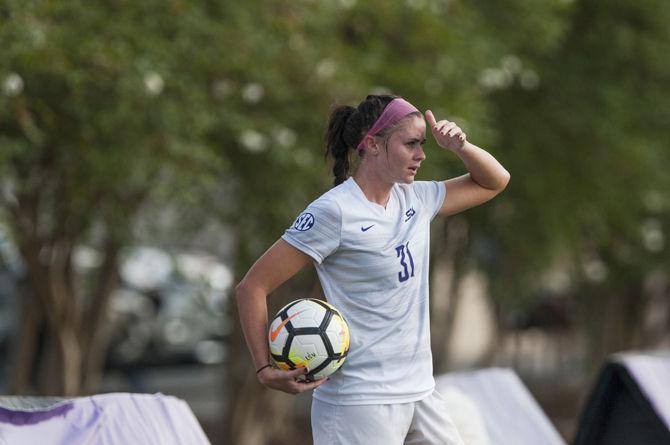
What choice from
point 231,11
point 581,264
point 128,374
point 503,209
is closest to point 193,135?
point 231,11

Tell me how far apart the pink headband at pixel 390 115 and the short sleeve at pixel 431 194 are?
0.94ft

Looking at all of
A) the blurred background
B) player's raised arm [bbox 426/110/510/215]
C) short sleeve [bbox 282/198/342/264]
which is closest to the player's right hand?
short sleeve [bbox 282/198/342/264]

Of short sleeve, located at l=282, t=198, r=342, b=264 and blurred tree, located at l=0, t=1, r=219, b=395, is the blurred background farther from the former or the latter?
short sleeve, located at l=282, t=198, r=342, b=264

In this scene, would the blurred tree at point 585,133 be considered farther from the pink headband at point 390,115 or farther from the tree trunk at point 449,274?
the pink headband at point 390,115

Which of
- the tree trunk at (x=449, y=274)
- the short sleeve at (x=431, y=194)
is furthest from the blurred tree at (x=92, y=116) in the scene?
the tree trunk at (x=449, y=274)

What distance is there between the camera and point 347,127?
4.30 metres

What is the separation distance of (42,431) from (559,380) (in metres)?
17.2

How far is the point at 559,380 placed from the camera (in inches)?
828

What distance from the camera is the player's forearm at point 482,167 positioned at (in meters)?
4.42

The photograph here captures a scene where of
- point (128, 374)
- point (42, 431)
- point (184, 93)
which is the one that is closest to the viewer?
point (42, 431)

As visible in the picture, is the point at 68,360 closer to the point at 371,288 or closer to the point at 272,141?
the point at 272,141

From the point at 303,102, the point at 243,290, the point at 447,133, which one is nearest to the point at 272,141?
the point at 303,102

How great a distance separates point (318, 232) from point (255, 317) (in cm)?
32

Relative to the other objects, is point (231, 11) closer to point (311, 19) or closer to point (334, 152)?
point (311, 19)
